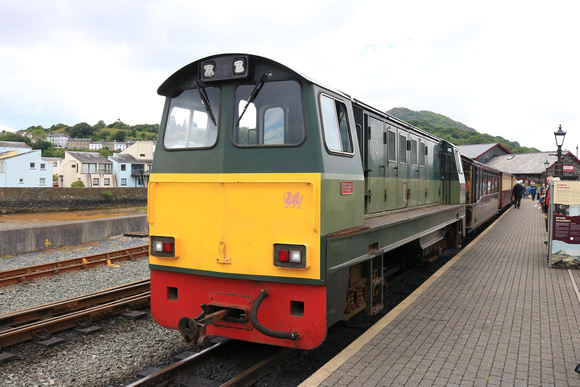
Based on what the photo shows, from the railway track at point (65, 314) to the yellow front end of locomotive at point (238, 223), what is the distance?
195 cm

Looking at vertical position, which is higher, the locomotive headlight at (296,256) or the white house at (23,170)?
the white house at (23,170)

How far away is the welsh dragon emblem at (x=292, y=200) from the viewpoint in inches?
163

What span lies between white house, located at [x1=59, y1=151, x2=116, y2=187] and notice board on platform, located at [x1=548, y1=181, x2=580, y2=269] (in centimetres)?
6557

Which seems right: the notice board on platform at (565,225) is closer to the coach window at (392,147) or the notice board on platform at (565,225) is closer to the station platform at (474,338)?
the station platform at (474,338)

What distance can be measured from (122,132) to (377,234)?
16960cm

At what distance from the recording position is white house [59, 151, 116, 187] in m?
65.1

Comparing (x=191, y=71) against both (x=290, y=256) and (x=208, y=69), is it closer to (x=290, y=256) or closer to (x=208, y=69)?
(x=208, y=69)

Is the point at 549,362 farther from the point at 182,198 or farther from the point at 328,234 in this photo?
the point at 182,198

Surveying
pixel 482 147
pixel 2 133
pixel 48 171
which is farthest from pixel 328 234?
pixel 2 133

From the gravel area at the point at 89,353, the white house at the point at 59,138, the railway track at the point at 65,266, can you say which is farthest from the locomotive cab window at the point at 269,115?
the white house at the point at 59,138

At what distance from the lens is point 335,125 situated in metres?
4.73

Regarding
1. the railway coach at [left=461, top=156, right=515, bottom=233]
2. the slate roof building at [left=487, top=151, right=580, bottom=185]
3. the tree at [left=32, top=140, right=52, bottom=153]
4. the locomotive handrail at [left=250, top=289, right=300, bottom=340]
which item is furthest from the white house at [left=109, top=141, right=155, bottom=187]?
the locomotive handrail at [left=250, top=289, right=300, bottom=340]

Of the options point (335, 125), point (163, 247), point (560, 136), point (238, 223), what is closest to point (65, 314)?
point (163, 247)

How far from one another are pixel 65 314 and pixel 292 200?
423 cm
